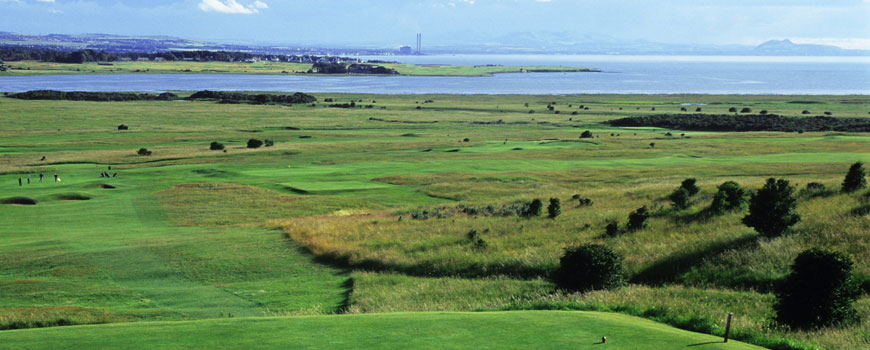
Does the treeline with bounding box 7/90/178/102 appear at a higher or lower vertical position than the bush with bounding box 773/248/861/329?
lower

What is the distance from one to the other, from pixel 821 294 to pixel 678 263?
24.1 feet

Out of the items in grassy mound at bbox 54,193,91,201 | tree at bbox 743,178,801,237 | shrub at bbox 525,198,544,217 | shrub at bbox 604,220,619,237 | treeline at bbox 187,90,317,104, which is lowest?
grassy mound at bbox 54,193,91,201

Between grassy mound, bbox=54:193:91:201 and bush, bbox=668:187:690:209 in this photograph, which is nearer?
bush, bbox=668:187:690:209

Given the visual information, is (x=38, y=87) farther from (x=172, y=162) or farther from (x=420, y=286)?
(x=420, y=286)

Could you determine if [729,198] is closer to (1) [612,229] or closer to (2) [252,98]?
(1) [612,229]

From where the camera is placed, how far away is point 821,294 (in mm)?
13727

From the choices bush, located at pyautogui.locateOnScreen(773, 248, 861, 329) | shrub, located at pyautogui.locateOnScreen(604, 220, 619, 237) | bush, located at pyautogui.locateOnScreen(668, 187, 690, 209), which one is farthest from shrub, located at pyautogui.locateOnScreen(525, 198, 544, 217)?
bush, located at pyautogui.locateOnScreen(773, 248, 861, 329)

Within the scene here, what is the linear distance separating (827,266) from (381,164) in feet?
167

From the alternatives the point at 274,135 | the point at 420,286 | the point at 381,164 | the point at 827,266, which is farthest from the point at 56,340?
the point at 274,135

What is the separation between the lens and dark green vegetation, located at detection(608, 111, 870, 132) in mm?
99625

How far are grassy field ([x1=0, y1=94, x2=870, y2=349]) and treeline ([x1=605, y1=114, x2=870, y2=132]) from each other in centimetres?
2064

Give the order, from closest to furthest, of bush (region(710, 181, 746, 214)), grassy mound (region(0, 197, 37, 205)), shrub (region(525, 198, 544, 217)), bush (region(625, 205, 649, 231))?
bush (region(625, 205, 649, 231)), bush (region(710, 181, 746, 214)), shrub (region(525, 198, 544, 217)), grassy mound (region(0, 197, 37, 205))

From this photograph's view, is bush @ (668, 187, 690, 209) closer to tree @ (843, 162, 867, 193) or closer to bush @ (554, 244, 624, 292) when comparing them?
tree @ (843, 162, 867, 193)

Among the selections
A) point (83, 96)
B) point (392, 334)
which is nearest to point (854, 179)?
point (392, 334)
